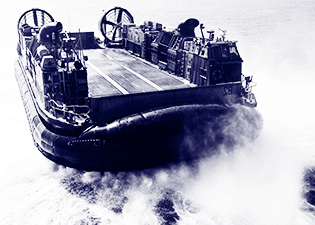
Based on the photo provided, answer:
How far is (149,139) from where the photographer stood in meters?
10.2

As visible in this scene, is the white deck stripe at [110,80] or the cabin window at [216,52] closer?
the cabin window at [216,52]

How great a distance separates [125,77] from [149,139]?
4828mm

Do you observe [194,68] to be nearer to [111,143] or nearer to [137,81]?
[137,81]

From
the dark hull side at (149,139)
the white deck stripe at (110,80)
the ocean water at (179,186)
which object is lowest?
the ocean water at (179,186)

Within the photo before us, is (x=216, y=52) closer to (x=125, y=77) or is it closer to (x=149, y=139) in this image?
(x=125, y=77)

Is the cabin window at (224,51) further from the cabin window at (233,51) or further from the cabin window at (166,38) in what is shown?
the cabin window at (166,38)

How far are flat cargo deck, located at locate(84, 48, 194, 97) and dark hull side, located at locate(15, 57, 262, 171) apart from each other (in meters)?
2.22

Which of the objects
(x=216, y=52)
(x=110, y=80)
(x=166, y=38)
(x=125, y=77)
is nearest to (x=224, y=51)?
(x=216, y=52)

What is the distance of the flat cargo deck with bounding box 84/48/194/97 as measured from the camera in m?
12.8

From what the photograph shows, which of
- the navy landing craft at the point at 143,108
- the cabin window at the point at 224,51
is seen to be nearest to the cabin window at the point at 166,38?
the navy landing craft at the point at 143,108

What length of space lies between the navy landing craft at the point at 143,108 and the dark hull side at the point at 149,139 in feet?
0.10

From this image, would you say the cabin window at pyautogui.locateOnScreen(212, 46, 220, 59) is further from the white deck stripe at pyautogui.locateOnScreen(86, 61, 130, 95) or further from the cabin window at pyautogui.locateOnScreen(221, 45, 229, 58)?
the white deck stripe at pyautogui.locateOnScreen(86, 61, 130, 95)

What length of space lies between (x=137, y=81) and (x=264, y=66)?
15.0 meters

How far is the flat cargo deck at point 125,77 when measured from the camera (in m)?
12.8
